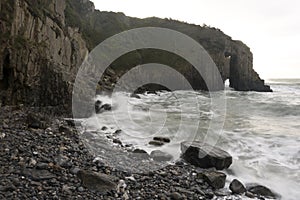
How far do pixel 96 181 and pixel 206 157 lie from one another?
2952mm

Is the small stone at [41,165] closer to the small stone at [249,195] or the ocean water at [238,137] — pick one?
the ocean water at [238,137]

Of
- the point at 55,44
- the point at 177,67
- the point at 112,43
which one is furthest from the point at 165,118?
the point at 177,67

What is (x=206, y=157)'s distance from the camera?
6898 mm

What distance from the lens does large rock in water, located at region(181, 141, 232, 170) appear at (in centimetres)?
689

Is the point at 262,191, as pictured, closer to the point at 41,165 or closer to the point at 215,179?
the point at 215,179

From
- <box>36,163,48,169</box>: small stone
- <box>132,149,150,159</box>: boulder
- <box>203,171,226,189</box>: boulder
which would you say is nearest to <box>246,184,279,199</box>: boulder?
<box>203,171,226,189</box>: boulder

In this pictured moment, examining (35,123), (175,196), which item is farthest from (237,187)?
(35,123)

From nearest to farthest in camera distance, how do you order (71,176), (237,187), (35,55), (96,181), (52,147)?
(96,181) → (71,176) → (237,187) → (52,147) → (35,55)

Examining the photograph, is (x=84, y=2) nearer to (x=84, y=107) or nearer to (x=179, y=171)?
(x=84, y=107)

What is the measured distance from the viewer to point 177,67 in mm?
40031

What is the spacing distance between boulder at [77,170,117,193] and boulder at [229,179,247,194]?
2.39m

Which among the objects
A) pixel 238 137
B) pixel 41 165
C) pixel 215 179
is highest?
pixel 41 165

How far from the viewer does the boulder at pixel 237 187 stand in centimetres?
568

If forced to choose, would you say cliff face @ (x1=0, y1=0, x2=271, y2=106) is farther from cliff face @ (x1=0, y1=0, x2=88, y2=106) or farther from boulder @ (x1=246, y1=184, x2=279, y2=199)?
boulder @ (x1=246, y1=184, x2=279, y2=199)
